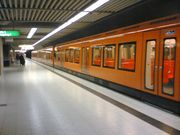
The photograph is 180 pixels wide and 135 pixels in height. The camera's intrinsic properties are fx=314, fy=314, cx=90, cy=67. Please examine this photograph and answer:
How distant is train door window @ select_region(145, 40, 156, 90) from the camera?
8344mm

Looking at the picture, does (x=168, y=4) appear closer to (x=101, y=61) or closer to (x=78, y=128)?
(x=78, y=128)

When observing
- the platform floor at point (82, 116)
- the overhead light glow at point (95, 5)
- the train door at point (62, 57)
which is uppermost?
the overhead light glow at point (95, 5)

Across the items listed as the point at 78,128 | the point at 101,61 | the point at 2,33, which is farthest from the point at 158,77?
the point at 2,33

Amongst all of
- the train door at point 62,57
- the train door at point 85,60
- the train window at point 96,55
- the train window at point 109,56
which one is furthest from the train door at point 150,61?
the train door at point 62,57

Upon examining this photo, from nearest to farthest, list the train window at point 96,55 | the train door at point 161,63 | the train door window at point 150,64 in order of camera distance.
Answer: the train door at point 161,63 → the train door window at point 150,64 → the train window at point 96,55

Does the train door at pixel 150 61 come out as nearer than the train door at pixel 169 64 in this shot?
No

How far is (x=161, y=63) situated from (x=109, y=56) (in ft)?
15.4

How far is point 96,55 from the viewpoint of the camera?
14438 mm

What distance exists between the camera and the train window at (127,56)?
9.81 metres

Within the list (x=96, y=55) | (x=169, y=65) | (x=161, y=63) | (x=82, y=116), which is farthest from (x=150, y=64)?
Answer: (x=96, y=55)

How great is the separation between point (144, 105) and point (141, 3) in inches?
138

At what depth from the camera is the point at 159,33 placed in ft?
26.0

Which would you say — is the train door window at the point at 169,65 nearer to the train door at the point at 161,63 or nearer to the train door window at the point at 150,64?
the train door at the point at 161,63

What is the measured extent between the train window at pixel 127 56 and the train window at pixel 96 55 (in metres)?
2.74
